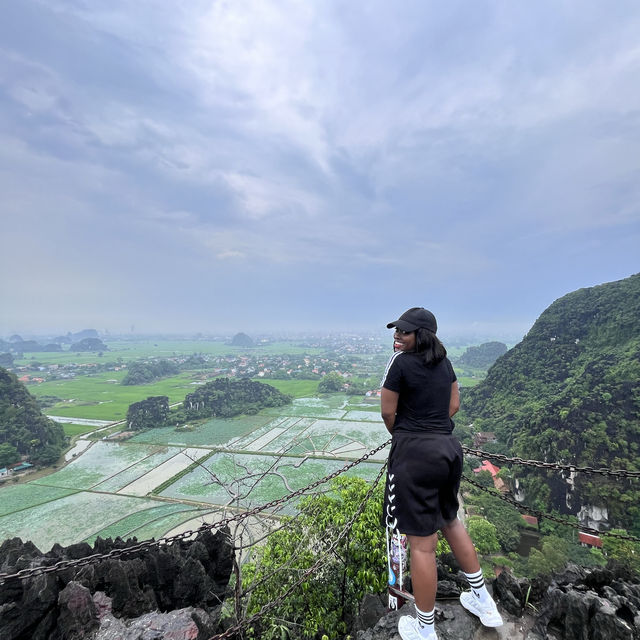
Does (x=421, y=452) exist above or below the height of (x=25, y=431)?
above

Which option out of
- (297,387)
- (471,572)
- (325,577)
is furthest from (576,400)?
(297,387)

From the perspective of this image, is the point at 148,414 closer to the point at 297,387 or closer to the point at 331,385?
the point at 297,387

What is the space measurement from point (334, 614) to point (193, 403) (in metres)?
44.2

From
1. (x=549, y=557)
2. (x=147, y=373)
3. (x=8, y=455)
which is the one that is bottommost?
(x=8, y=455)

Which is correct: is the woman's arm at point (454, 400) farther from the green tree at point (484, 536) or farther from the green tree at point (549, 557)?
the green tree at point (484, 536)

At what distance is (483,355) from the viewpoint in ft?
336

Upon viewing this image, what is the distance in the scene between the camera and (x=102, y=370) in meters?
85.9

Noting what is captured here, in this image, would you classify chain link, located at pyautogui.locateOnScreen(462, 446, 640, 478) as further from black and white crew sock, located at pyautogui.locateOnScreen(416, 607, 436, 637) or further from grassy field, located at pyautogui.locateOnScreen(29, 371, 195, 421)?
grassy field, located at pyautogui.locateOnScreen(29, 371, 195, 421)

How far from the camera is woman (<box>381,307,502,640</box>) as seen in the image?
2033 mm

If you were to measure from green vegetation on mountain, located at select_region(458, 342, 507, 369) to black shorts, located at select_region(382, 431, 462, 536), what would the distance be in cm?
10340

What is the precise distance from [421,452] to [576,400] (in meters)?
30.3

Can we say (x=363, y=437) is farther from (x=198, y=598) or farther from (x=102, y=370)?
(x=102, y=370)

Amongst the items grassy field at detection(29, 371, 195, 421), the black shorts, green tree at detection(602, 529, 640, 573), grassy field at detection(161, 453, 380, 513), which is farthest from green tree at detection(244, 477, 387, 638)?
grassy field at detection(29, 371, 195, 421)

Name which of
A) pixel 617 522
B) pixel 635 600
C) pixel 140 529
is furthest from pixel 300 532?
pixel 617 522
